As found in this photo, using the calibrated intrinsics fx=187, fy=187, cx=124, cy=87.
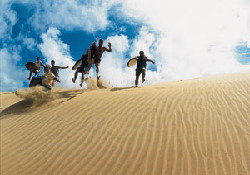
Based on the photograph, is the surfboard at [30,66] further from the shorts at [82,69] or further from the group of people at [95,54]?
the group of people at [95,54]

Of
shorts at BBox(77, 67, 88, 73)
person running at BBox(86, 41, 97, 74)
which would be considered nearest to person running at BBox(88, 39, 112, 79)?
person running at BBox(86, 41, 97, 74)

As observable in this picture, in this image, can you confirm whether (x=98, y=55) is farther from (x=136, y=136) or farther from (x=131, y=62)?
(x=136, y=136)

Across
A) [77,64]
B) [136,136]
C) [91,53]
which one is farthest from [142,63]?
[136,136]

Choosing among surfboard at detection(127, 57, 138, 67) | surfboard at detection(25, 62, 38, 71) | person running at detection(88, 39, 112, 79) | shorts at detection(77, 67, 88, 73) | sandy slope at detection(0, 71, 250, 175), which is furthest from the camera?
surfboard at detection(25, 62, 38, 71)

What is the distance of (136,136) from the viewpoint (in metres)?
4.01

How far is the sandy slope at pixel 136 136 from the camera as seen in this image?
3.27 m

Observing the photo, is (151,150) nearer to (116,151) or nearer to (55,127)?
(116,151)

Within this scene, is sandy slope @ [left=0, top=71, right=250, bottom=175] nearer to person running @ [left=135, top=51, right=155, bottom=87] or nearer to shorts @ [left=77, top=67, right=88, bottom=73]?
person running @ [left=135, top=51, right=155, bottom=87]

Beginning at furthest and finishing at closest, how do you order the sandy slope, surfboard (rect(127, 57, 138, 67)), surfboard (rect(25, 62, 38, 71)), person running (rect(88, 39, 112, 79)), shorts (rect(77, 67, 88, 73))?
surfboard (rect(25, 62, 38, 71)) < surfboard (rect(127, 57, 138, 67)) < shorts (rect(77, 67, 88, 73)) < person running (rect(88, 39, 112, 79)) < the sandy slope

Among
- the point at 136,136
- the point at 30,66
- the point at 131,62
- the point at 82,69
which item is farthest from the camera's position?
the point at 30,66

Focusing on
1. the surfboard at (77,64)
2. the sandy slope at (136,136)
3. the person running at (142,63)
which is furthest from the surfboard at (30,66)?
the person running at (142,63)

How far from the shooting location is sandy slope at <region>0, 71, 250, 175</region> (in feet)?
10.7

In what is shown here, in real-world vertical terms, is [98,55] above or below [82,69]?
above

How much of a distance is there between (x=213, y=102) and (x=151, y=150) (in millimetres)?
2722
